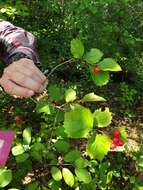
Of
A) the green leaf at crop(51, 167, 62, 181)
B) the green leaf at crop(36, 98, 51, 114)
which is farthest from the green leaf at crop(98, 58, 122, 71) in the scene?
the green leaf at crop(51, 167, 62, 181)

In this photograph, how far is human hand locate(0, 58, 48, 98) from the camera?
1.36 metres

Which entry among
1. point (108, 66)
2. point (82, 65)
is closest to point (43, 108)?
point (108, 66)

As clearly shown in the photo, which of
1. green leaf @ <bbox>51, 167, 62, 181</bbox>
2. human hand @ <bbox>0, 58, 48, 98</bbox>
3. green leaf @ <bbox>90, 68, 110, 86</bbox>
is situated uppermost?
green leaf @ <bbox>90, 68, 110, 86</bbox>

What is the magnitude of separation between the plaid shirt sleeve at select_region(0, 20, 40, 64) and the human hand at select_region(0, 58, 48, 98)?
0.20 metres

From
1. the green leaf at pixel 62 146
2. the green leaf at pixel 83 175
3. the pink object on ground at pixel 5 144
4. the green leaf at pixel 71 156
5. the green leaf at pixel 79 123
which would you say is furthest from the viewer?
the green leaf at pixel 62 146

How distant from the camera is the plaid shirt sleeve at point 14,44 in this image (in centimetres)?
164

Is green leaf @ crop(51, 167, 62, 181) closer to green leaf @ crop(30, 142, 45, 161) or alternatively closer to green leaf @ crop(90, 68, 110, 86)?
green leaf @ crop(30, 142, 45, 161)

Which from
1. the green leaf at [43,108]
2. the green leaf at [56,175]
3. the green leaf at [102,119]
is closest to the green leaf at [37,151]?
the green leaf at [56,175]

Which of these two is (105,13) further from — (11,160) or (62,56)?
(11,160)

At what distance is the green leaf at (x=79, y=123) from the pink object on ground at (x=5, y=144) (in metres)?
0.33

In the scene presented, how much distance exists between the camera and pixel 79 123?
1143 mm

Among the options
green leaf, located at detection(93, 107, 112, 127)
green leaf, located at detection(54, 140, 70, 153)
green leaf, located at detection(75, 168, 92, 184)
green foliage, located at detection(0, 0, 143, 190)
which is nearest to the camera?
green leaf, located at detection(93, 107, 112, 127)

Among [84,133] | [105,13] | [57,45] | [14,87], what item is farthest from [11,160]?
[105,13]

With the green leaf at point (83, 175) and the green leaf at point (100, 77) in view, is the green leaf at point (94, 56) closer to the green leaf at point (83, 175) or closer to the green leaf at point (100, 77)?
the green leaf at point (100, 77)
